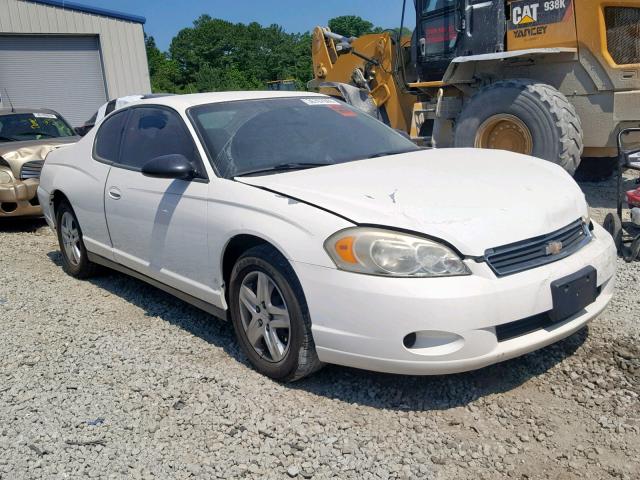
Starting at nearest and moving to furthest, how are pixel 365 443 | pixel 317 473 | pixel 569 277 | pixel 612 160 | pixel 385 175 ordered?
pixel 317 473 → pixel 365 443 → pixel 569 277 → pixel 385 175 → pixel 612 160

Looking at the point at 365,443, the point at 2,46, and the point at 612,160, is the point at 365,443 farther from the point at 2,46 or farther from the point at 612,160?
the point at 2,46

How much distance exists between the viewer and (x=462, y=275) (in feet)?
8.84

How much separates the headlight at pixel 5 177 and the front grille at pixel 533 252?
6594 millimetres

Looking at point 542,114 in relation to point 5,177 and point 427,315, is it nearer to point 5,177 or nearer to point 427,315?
point 427,315

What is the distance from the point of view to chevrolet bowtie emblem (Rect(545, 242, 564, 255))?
294cm

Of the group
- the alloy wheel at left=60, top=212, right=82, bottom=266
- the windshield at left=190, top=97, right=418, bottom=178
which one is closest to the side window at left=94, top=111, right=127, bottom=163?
the alloy wheel at left=60, top=212, right=82, bottom=266

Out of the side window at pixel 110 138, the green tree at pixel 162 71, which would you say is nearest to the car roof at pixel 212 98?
the side window at pixel 110 138

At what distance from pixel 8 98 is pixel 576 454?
1932cm

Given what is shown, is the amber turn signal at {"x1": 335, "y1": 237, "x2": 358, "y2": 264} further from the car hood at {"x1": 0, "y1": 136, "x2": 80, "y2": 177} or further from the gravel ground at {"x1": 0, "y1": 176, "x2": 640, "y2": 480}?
the car hood at {"x1": 0, "y1": 136, "x2": 80, "y2": 177}

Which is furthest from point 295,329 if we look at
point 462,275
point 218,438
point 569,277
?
point 569,277

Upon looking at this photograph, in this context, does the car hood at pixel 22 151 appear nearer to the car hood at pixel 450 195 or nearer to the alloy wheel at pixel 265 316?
the car hood at pixel 450 195

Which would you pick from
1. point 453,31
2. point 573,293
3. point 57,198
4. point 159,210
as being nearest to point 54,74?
point 453,31

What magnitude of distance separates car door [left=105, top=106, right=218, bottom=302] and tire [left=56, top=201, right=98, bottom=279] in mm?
802

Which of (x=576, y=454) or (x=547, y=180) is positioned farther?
(x=547, y=180)
